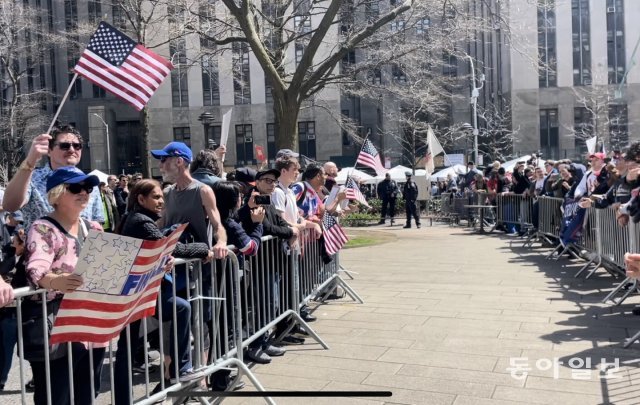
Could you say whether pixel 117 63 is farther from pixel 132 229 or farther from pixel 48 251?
pixel 48 251

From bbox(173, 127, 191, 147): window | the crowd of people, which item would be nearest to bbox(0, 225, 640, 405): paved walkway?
the crowd of people

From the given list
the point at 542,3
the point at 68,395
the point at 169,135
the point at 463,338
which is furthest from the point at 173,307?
the point at 169,135

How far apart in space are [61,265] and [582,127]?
186 ft

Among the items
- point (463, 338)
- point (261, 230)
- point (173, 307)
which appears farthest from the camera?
point (463, 338)

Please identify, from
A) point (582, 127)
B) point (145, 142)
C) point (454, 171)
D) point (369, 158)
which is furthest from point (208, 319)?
point (582, 127)

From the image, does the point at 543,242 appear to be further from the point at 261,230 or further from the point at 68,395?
the point at 68,395

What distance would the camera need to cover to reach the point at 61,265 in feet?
11.6

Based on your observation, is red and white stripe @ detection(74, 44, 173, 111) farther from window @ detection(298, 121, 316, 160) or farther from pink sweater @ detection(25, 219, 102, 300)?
window @ detection(298, 121, 316, 160)

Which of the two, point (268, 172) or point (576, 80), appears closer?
point (268, 172)

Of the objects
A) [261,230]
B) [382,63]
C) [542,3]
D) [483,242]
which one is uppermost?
[542,3]

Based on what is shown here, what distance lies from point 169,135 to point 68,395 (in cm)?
5141

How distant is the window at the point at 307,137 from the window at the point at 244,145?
4414 mm

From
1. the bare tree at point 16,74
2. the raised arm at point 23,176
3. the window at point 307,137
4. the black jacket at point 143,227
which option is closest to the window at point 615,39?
the window at point 307,137

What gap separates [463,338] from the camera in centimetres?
661
